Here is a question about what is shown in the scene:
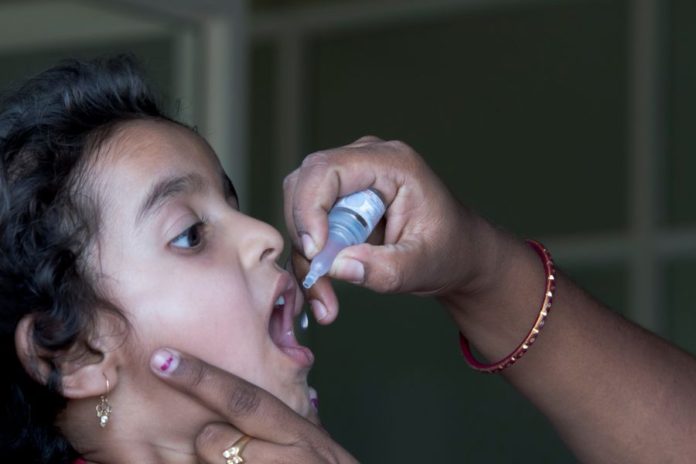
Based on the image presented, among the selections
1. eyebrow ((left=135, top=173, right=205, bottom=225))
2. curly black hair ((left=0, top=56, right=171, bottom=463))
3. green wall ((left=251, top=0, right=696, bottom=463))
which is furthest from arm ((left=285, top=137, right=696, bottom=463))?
green wall ((left=251, top=0, right=696, bottom=463))

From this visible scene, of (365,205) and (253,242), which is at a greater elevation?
(365,205)

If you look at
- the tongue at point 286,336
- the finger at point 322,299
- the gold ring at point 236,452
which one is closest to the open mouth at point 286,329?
the tongue at point 286,336

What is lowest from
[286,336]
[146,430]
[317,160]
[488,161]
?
[488,161]

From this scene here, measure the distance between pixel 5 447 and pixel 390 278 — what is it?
593 millimetres

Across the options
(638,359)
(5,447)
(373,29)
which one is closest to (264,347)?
(5,447)

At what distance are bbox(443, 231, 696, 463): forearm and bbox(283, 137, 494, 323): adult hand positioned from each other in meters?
0.11

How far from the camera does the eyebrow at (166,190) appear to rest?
2074mm

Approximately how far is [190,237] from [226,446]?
1.09ft

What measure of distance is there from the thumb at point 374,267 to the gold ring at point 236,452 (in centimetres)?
25

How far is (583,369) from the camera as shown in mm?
2172

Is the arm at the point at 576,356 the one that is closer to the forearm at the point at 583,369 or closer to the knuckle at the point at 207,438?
the forearm at the point at 583,369

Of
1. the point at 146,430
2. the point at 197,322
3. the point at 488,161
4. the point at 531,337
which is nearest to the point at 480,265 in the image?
the point at 531,337

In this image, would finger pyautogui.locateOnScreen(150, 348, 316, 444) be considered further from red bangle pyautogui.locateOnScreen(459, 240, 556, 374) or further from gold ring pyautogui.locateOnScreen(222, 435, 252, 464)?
red bangle pyautogui.locateOnScreen(459, 240, 556, 374)

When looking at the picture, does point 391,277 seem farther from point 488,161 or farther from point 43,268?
point 488,161
